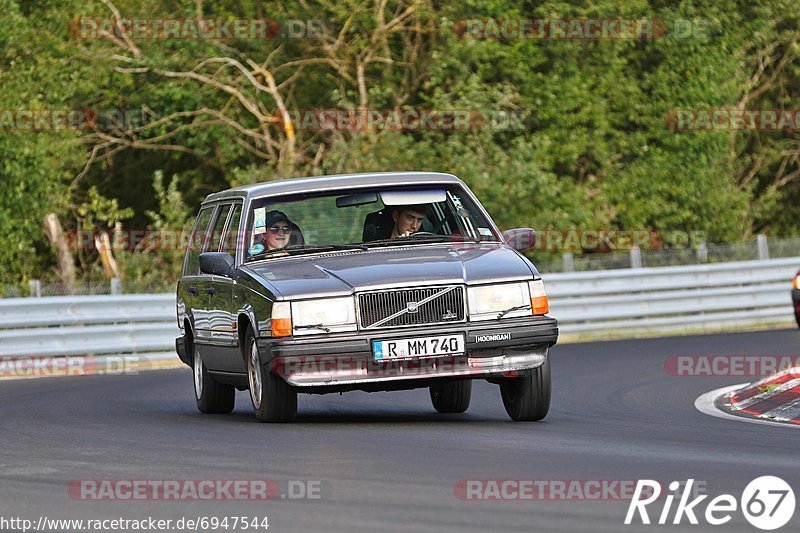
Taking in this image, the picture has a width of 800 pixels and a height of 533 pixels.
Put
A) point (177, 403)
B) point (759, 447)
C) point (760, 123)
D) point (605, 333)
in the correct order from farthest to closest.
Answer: point (760, 123) < point (605, 333) < point (177, 403) < point (759, 447)

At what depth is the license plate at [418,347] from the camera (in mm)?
10516

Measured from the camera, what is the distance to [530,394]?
11.1 m

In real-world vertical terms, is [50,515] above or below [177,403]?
above

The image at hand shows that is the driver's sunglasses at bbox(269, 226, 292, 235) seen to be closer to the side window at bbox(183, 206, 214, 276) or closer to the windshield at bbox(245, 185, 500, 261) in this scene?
the windshield at bbox(245, 185, 500, 261)

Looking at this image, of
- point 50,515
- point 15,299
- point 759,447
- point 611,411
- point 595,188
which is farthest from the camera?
point 595,188

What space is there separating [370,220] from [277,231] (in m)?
0.68

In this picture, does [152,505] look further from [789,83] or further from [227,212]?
[789,83]

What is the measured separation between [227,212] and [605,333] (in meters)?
13.0

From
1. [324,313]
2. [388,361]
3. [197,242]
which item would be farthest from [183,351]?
[388,361]

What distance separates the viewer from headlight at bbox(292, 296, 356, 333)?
10.6m

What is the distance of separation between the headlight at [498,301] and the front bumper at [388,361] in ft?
0.25

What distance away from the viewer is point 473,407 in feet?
42.7

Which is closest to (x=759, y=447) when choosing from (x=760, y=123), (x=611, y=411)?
(x=611, y=411)

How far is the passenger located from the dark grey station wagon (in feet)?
0.03
